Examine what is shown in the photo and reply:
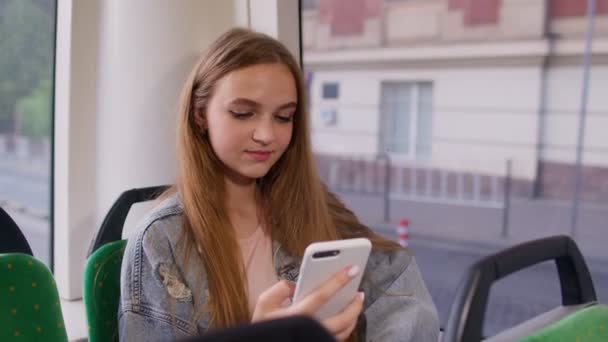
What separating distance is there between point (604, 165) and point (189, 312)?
8.42 feet

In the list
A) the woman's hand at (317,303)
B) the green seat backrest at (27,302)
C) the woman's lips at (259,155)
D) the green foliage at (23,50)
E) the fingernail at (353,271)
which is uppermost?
the green foliage at (23,50)

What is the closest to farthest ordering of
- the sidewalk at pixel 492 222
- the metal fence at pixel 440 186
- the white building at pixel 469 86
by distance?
the sidewalk at pixel 492 222
the white building at pixel 469 86
the metal fence at pixel 440 186

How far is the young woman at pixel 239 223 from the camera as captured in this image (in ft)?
3.69

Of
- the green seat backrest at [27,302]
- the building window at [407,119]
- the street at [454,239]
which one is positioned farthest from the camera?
the building window at [407,119]

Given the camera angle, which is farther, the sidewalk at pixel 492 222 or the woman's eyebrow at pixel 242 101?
the sidewalk at pixel 492 222

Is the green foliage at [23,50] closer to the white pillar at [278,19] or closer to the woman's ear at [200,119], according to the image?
the white pillar at [278,19]

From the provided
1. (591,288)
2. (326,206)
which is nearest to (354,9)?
(326,206)

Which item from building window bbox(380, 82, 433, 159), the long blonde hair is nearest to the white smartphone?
the long blonde hair

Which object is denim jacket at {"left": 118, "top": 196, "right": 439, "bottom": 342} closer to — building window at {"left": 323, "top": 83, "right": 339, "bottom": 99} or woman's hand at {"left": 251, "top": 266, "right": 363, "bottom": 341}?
woman's hand at {"left": 251, "top": 266, "right": 363, "bottom": 341}

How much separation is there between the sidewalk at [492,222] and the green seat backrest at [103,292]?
117 cm

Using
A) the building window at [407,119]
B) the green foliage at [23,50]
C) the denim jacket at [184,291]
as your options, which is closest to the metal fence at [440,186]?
the building window at [407,119]

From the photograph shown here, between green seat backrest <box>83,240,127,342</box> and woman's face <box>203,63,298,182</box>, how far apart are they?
0.36 metres

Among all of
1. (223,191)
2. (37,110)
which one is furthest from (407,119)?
(223,191)

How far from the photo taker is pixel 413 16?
422cm
